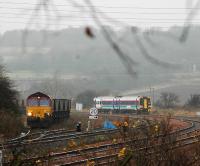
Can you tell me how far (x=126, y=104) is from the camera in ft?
205

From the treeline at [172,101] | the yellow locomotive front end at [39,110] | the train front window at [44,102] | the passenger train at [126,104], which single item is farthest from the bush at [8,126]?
the treeline at [172,101]

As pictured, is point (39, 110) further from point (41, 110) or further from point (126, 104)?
point (126, 104)

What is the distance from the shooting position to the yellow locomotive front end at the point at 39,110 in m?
34.1

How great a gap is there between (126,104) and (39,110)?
28.6 meters

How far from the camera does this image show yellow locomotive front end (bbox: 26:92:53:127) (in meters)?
34.1

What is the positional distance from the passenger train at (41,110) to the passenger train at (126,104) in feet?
84.0

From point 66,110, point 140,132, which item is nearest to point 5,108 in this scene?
point 66,110

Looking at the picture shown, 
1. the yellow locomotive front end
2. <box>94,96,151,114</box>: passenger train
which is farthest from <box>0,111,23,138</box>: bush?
<box>94,96,151,114</box>: passenger train

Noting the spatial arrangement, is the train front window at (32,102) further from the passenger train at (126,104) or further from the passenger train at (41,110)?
the passenger train at (126,104)

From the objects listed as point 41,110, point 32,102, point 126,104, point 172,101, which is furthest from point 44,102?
point 172,101

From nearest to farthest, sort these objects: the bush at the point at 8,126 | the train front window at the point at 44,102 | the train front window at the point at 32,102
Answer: the bush at the point at 8,126 < the train front window at the point at 44,102 < the train front window at the point at 32,102

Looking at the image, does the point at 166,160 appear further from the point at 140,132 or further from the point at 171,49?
the point at 171,49

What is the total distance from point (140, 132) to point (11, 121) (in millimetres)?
16291

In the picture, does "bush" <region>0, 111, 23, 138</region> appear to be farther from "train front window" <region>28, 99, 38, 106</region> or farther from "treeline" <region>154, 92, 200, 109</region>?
"treeline" <region>154, 92, 200, 109</region>
